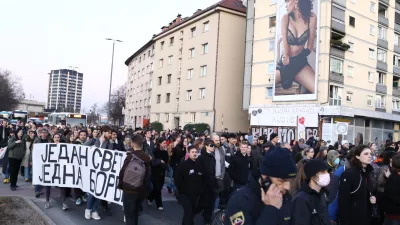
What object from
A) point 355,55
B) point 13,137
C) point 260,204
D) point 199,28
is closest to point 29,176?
point 13,137

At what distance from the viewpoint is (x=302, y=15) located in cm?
3284

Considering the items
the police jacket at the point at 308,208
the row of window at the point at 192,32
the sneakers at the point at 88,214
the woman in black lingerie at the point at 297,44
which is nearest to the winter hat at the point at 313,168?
the police jacket at the point at 308,208

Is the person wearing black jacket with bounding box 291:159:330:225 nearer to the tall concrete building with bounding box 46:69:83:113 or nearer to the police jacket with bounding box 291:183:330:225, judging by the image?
the police jacket with bounding box 291:183:330:225

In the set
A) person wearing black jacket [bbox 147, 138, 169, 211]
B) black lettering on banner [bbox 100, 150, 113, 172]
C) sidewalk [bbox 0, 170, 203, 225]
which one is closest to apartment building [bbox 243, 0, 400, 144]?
person wearing black jacket [bbox 147, 138, 169, 211]

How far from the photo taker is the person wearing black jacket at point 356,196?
15.0 feet

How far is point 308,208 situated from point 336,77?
31.5 m

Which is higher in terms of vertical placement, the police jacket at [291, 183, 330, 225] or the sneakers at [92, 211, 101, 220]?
the police jacket at [291, 183, 330, 225]

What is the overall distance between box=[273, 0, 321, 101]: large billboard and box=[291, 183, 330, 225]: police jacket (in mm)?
29277

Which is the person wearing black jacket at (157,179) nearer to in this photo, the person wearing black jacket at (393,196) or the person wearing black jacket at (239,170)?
the person wearing black jacket at (239,170)

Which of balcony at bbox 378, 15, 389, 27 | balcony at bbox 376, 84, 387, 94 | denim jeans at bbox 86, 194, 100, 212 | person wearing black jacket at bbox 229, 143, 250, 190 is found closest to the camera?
denim jeans at bbox 86, 194, 100, 212

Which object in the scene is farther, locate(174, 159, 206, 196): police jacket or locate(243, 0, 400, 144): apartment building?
locate(243, 0, 400, 144): apartment building

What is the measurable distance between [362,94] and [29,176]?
3292 cm

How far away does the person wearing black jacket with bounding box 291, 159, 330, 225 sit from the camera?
318cm

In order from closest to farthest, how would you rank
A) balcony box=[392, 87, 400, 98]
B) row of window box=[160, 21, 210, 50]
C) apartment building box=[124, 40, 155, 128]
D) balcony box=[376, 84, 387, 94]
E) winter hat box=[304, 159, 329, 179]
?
winter hat box=[304, 159, 329, 179] < balcony box=[376, 84, 387, 94] < balcony box=[392, 87, 400, 98] < row of window box=[160, 21, 210, 50] < apartment building box=[124, 40, 155, 128]
